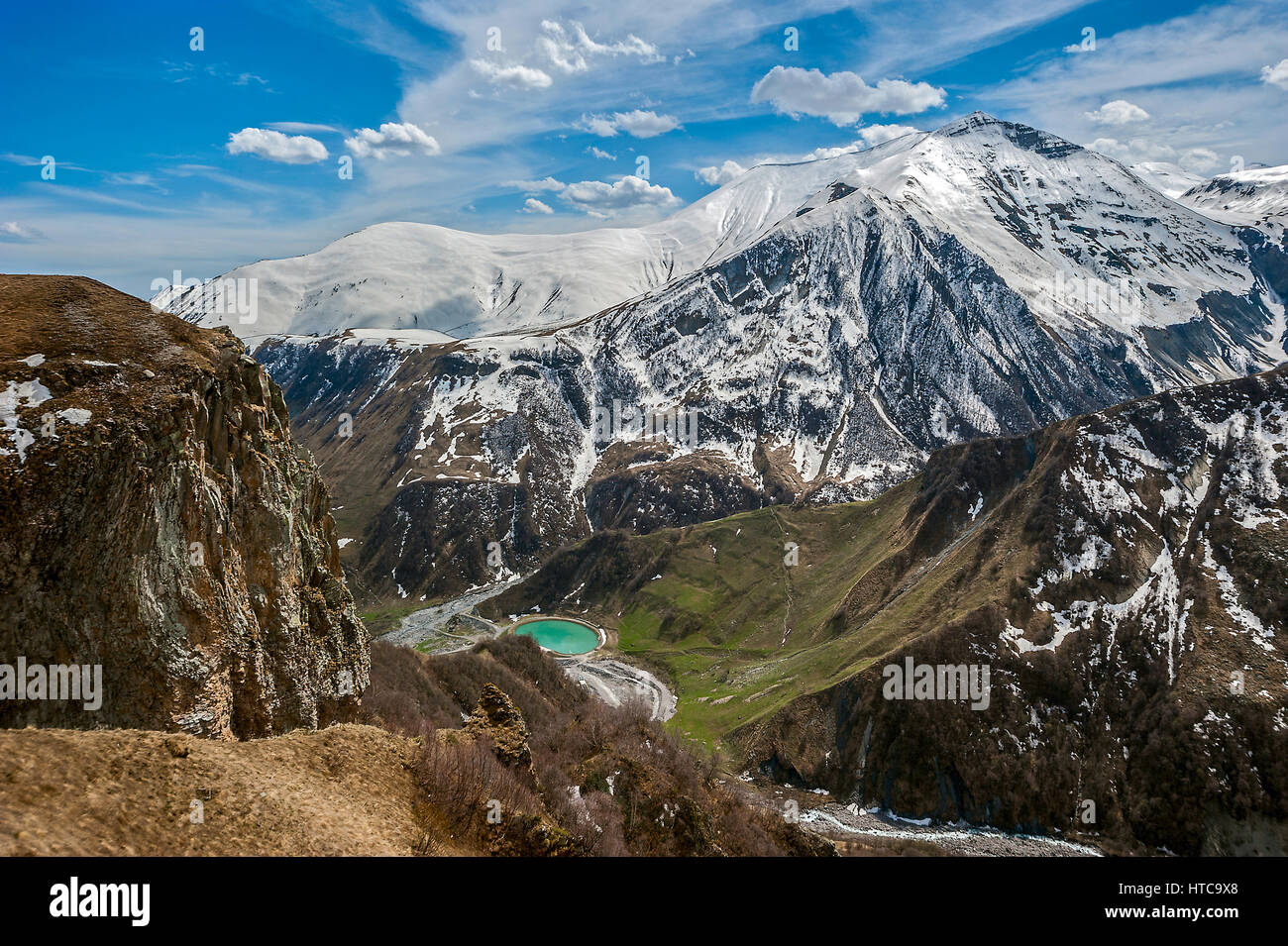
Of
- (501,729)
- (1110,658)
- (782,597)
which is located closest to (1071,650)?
(1110,658)

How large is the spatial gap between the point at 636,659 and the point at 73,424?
12546cm

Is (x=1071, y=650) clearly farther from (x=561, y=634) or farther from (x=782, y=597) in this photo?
(x=561, y=634)

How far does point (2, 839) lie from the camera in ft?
43.5

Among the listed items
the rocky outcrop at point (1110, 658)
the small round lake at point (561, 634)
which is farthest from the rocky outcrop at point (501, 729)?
the small round lake at point (561, 634)

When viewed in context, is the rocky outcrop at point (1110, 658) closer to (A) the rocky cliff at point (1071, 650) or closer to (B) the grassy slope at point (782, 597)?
(A) the rocky cliff at point (1071, 650)

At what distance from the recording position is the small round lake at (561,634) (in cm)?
15125

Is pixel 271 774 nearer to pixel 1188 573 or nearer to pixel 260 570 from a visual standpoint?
pixel 260 570

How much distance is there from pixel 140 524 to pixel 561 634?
140810mm

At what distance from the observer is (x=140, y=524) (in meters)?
24.3

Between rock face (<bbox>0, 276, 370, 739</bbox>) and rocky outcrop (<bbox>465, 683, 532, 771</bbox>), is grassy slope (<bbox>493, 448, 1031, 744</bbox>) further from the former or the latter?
rock face (<bbox>0, 276, 370, 739</bbox>)

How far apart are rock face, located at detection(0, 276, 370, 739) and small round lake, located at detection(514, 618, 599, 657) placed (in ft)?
397

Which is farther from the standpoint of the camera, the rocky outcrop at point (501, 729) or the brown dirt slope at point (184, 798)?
the rocky outcrop at point (501, 729)

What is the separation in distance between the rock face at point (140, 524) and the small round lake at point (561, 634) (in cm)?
12094
